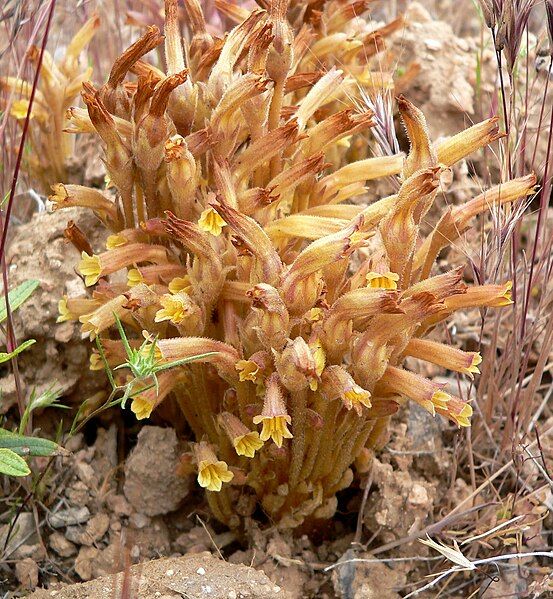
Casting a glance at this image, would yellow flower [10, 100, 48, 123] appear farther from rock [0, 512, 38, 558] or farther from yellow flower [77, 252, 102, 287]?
rock [0, 512, 38, 558]

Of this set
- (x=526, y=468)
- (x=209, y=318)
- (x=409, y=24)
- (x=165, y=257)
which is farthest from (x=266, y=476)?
(x=409, y=24)

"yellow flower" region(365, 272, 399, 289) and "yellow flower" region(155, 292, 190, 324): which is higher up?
"yellow flower" region(365, 272, 399, 289)

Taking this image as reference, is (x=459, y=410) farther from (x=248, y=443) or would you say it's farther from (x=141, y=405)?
(x=141, y=405)

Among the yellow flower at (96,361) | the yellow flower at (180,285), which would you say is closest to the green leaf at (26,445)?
the yellow flower at (96,361)

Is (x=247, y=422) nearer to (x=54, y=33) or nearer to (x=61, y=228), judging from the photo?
(x=61, y=228)

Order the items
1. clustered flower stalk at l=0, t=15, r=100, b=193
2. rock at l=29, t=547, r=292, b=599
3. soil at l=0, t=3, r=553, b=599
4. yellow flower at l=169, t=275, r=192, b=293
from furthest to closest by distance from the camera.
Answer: clustered flower stalk at l=0, t=15, r=100, b=193 < soil at l=0, t=3, r=553, b=599 < yellow flower at l=169, t=275, r=192, b=293 < rock at l=29, t=547, r=292, b=599

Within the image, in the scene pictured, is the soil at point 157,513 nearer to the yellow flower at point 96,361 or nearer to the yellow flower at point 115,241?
Answer: the yellow flower at point 96,361

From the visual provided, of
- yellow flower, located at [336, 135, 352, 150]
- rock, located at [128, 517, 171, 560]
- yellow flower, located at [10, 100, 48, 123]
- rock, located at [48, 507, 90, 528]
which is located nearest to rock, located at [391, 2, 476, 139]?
yellow flower, located at [336, 135, 352, 150]
